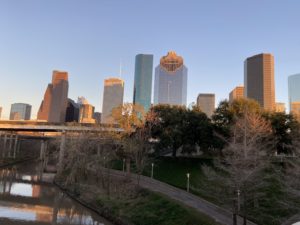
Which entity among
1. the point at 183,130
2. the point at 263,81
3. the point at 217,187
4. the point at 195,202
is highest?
the point at 263,81

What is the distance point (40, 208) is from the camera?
29719 millimetres

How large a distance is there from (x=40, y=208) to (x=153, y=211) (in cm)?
1276

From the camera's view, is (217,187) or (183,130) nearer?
(217,187)

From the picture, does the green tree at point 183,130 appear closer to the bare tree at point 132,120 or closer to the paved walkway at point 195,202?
the bare tree at point 132,120

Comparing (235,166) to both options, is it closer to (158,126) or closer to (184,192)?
(184,192)

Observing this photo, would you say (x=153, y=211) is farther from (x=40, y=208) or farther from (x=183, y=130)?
(x=183, y=130)

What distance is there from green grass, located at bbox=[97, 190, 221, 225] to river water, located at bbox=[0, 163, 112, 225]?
174 cm

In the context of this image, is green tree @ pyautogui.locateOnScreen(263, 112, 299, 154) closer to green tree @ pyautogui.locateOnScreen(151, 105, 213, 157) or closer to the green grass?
green tree @ pyautogui.locateOnScreen(151, 105, 213, 157)

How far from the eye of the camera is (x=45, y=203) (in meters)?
32.1

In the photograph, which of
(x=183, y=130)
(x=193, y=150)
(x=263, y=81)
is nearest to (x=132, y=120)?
(x=183, y=130)

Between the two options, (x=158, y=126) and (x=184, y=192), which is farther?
(x=158, y=126)

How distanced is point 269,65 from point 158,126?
16915cm

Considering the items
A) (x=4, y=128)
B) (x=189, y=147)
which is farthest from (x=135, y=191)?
(x=4, y=128)

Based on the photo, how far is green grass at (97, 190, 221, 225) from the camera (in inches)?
802
